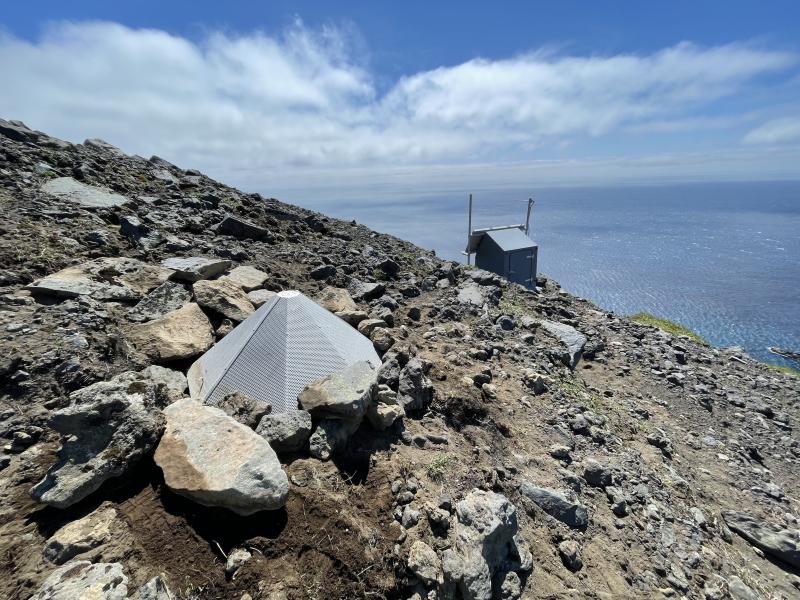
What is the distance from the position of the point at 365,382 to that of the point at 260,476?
1.55m

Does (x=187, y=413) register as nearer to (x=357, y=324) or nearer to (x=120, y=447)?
(x=120, y=447)

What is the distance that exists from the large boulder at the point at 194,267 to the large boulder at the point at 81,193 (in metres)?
4.03

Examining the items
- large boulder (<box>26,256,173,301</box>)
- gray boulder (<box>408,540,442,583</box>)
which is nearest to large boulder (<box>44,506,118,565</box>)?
gray boulder (<box>408,540,442,583</box>)

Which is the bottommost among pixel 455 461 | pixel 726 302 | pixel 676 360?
pixel 726 302

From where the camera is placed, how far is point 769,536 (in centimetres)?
542

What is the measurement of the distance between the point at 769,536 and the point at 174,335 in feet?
29.3

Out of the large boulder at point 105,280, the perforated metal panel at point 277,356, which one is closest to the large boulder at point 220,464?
the perforated metal panel at point 277,356

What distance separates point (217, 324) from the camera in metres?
6.30

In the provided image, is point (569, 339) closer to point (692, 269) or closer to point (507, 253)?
point (507, 253)

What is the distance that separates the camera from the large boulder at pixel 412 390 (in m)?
5.22

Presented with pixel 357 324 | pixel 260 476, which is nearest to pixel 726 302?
pixel 357 324

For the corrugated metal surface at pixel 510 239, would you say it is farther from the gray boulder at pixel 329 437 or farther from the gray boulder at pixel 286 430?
the gray boulder at pixel 286 430

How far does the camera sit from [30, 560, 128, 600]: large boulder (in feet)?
7.74

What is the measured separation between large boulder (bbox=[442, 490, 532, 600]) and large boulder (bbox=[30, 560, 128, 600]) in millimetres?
2375
